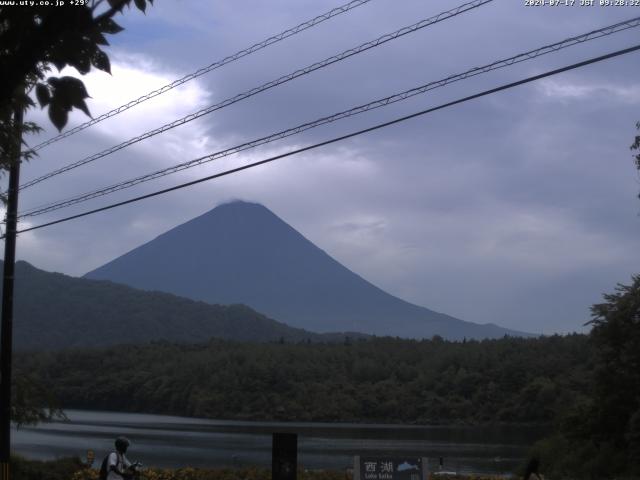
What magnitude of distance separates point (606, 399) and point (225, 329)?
171 m

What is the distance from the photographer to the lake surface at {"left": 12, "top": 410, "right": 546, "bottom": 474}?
36.4m

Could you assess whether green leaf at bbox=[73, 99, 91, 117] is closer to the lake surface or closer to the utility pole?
the utility pole

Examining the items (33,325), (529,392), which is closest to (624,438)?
(529,392)

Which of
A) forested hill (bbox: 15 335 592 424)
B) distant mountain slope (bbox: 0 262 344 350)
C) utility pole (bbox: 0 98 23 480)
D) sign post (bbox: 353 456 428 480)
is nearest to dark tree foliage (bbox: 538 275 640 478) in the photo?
sign post (bbox: 353 456 428 480)

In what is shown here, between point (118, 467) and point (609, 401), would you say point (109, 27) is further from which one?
point (609, 401)

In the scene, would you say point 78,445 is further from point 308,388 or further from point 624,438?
point 308,388

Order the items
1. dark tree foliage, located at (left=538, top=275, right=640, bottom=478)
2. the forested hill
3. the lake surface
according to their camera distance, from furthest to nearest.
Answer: the forested hill, the lake surface, dark tree foliage, located at (left=538, top=275, right=640, bottom=478)

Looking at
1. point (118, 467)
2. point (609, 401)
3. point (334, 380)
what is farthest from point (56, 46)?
point (334, 380)

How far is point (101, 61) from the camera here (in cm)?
446

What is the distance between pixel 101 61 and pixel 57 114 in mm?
391

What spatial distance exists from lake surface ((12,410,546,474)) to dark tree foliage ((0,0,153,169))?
25572 millimetres

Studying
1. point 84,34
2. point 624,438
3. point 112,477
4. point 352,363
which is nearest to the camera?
point 84,34

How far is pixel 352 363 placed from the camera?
300ft

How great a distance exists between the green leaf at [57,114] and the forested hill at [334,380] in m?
59.2
